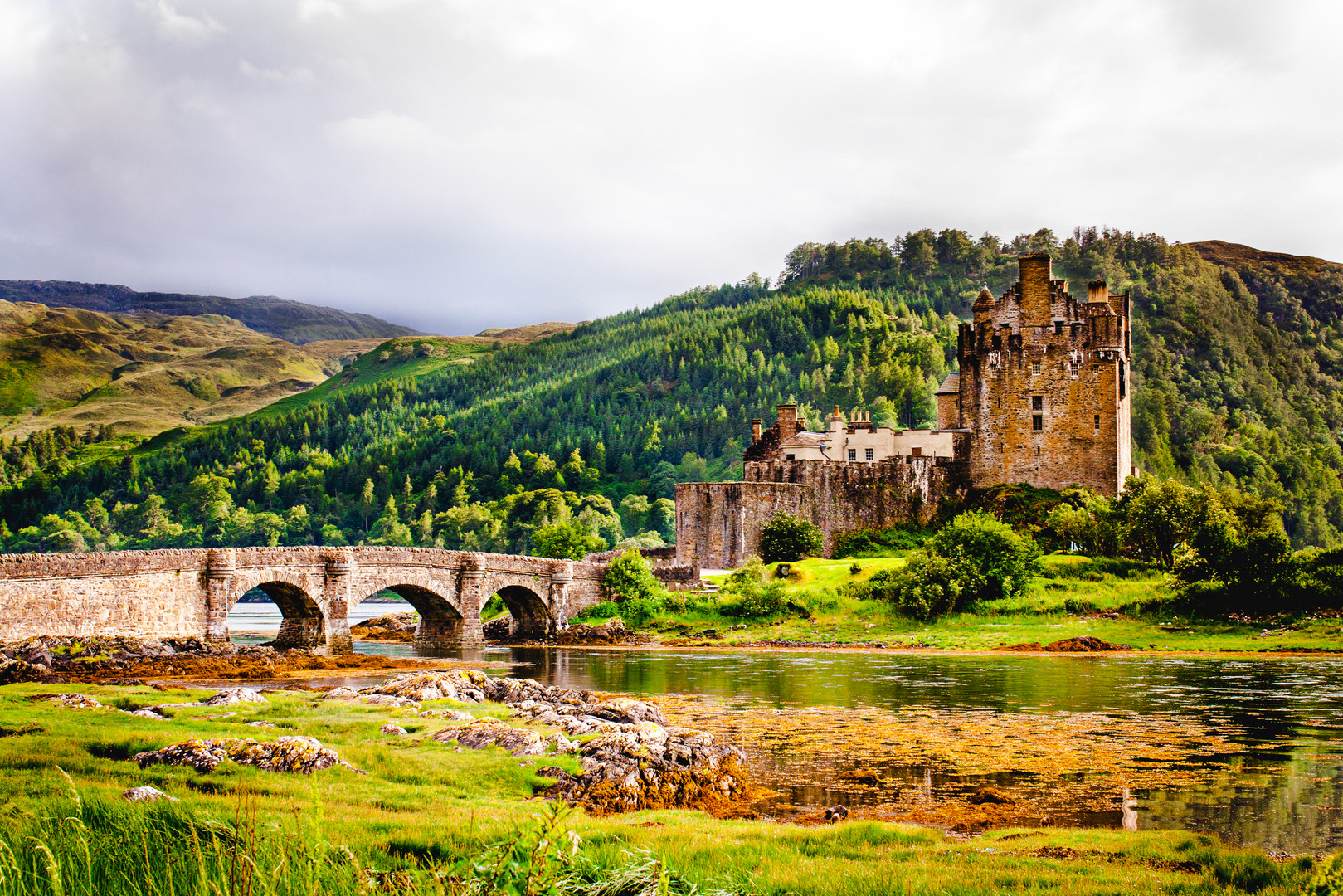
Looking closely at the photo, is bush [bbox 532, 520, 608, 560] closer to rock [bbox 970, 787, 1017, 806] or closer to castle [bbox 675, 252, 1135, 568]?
castle [bbox 675, 252, 1135, 568]

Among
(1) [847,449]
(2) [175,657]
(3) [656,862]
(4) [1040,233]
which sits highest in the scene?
(4) [1040,233]

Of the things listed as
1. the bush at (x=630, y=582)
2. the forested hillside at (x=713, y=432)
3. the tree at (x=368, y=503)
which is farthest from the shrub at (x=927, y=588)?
the tree at (x=368, y=503)

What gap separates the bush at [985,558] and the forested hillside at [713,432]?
62.0 metres

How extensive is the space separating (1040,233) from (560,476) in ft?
352

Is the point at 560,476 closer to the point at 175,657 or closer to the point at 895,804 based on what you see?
the point at 175,657

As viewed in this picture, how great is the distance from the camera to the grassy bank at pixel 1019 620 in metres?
49.0

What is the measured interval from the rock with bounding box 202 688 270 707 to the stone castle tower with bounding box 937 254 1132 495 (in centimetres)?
6147

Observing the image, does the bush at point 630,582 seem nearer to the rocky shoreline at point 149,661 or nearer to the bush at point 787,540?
the bush at point 787,540

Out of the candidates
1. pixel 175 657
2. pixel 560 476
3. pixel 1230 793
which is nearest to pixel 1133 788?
pixel 1230 793

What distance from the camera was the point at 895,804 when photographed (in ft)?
57.7

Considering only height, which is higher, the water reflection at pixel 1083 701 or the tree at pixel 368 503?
the tree at pixel 368 503

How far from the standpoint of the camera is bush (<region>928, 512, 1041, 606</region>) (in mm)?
58438

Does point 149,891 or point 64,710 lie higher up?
point 149,891

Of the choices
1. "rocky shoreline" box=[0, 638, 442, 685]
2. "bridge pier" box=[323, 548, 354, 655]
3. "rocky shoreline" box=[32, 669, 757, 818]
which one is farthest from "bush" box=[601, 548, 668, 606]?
"rocky shoreline" box=[32, 669, 757, 818]
